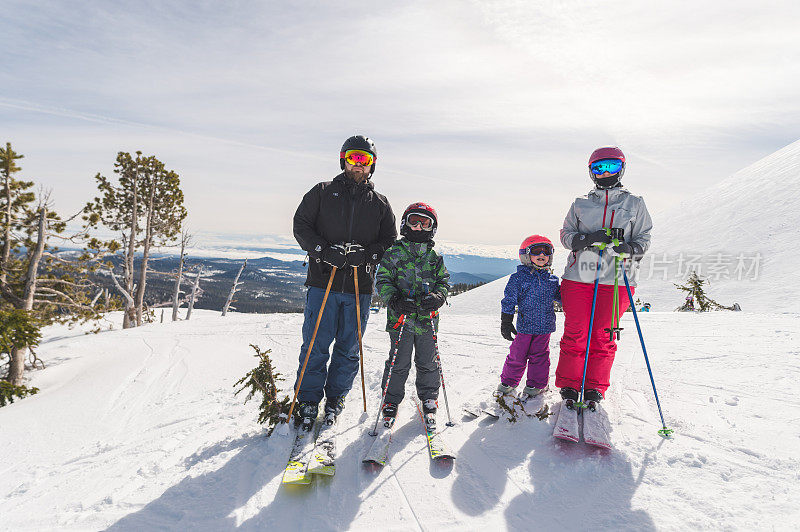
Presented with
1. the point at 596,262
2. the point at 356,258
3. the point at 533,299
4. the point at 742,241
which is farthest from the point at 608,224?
the point at 742,241

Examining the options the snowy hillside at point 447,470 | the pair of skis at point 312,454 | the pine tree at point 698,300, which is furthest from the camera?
the pine tree at point 698,300

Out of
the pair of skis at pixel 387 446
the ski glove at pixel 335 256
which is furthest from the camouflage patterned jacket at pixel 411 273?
the pair of skis at pixel 387 446

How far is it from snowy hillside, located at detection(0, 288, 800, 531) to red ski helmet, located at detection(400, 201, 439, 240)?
216cm

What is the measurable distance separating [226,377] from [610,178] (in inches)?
265

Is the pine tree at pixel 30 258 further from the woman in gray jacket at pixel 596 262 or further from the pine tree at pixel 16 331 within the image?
the woman in gray jacket at pixel 596 262

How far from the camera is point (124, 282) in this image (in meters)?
24.4

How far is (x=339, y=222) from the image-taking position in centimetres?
400

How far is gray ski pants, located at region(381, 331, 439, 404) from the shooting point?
3.99 meters

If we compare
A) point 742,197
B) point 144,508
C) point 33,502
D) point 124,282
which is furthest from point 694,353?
point 742,197

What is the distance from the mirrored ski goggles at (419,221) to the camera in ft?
13.0

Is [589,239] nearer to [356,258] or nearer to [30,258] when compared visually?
[356,258]

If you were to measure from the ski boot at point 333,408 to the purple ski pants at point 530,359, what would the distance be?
205 cm

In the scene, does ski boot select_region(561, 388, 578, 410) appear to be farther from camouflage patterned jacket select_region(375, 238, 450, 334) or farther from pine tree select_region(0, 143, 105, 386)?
pine tree select_region(0, 143, 105, 386)

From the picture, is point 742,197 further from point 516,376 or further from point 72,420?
point 72,420
